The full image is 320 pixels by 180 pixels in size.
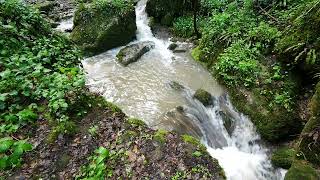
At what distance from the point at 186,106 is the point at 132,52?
161 inches

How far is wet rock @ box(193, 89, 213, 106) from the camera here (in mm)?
8188

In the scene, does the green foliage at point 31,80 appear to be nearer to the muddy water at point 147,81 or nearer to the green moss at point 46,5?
the muddy water at point 147,81

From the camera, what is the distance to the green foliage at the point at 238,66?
855 centimetres

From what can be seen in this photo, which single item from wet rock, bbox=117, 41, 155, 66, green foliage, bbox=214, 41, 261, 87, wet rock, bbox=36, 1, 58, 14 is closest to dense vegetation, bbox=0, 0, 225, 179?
green foliage, bbox=214, 41, 261, 87

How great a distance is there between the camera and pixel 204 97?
8.23 meters

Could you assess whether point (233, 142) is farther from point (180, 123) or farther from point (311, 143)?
point (311, 143)

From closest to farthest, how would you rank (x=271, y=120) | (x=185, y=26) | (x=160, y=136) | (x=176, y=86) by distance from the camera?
(x=160, y=136) → (x=271, y=120) → (x=176, y=86) → (x=185, y=26)

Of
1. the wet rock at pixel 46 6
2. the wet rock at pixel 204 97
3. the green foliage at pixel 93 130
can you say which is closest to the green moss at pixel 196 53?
the wet rock at pixel 204 97

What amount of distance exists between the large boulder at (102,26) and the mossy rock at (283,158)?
24.7ft

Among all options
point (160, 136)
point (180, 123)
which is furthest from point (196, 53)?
point (160, 136)

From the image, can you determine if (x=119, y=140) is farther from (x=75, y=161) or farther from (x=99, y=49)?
(x=99, y=49)

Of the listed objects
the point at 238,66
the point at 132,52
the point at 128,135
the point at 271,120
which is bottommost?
the point at 132,52

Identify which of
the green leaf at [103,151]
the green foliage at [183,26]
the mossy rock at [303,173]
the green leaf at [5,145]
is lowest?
the green foliage at [183,26]

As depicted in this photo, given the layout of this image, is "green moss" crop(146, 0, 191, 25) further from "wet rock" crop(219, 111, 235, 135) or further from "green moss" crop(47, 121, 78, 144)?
"green moss" crop(47, 121, 78, 144)
